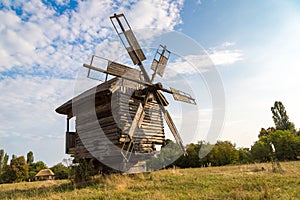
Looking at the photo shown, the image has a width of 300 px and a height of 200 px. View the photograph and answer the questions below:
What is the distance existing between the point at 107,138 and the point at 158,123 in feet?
10.7

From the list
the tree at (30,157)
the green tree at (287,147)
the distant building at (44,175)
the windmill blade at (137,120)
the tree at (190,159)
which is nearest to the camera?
the windmill blade at (137,120)

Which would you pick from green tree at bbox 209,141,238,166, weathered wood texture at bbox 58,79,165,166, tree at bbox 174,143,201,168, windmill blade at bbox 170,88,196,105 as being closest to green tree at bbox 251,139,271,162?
green tree at bbox 209,141,238,166

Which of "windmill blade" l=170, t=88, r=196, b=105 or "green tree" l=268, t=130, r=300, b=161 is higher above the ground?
"windmill blade" l=170, t=88, r=196, b=105

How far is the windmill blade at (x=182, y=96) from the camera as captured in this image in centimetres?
1380

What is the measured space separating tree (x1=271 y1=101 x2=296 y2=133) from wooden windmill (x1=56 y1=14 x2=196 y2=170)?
118 feet

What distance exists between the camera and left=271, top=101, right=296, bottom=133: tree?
42356 millimetres

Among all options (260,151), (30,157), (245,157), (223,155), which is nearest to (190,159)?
(223,155)

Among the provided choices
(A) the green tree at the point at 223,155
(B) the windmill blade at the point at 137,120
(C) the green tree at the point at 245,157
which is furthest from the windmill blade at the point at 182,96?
(C) the green tree at the point at 245,157

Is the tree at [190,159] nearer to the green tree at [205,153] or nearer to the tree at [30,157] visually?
the green tree at [205,153]

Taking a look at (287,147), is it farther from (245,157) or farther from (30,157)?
(30,157)

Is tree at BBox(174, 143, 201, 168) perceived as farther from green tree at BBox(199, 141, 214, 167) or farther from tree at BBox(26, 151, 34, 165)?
tree at BBox(26, 151, 34, 165)

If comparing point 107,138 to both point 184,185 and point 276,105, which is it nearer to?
point 184,185

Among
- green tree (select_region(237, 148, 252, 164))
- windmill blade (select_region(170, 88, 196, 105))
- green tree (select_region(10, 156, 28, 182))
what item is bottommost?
green tree (select_region(237, 148, 252, 164))

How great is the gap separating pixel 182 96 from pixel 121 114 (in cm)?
461
